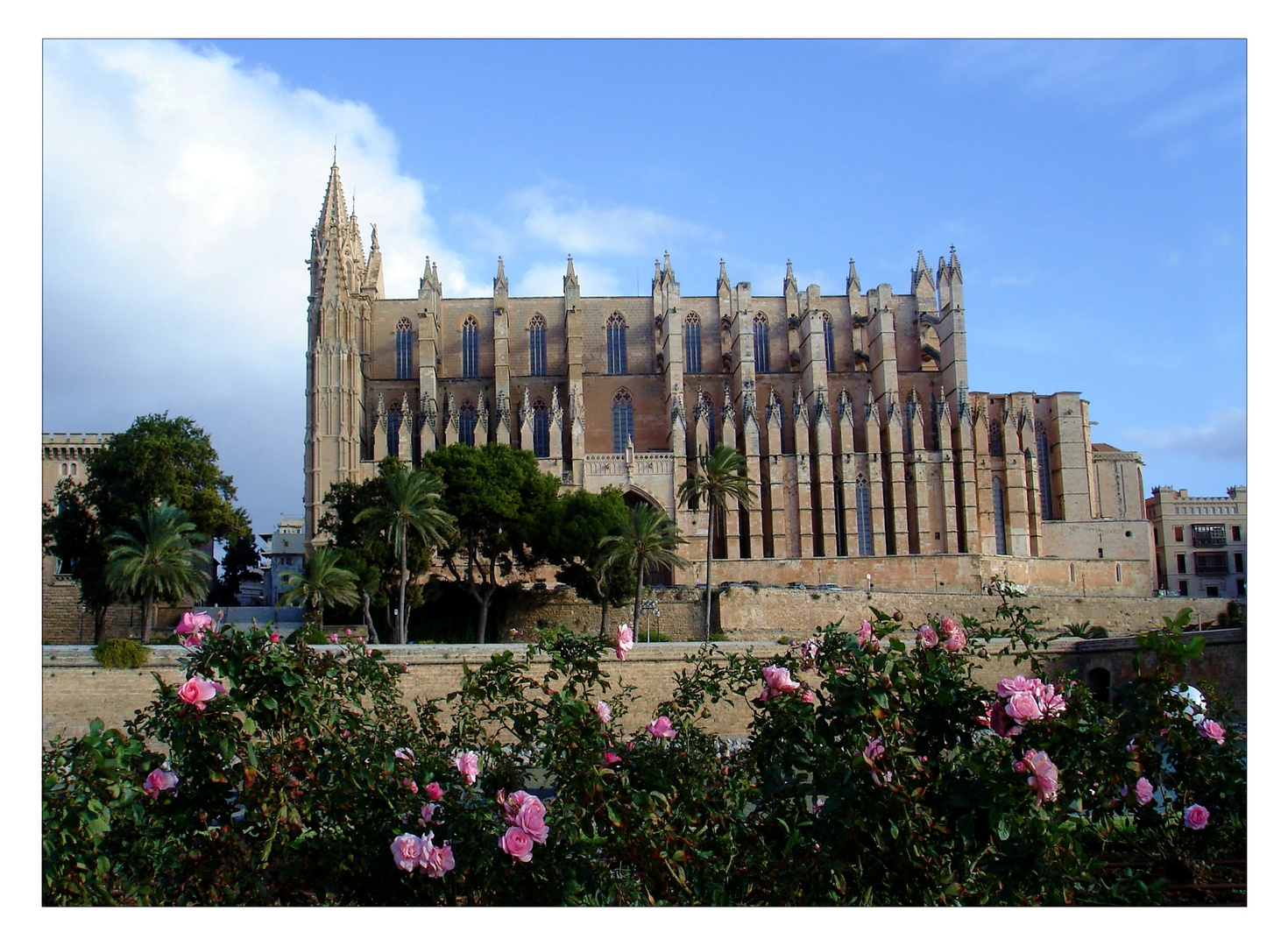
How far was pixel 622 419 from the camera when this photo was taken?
5444 centimetres

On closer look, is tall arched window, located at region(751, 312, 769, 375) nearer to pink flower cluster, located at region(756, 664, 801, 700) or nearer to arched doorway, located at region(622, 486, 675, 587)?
arched doorway, located at region(622, 486, 675, 587)

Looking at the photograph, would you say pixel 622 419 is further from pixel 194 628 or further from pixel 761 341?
pixel 194 628

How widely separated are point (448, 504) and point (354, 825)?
101ft

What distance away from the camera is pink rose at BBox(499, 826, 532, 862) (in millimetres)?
6289

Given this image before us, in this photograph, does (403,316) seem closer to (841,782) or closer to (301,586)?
(301,586)

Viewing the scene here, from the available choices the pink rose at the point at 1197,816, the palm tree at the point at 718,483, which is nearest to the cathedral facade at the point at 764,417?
the palm tree at the point at 718,483

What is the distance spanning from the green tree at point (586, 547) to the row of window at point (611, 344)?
16.8 metres

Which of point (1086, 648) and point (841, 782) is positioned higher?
point (841, 782)

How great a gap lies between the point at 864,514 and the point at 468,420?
63.7 feet

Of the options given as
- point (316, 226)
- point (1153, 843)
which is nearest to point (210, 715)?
point (1153, 843)

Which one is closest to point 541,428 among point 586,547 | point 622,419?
point 622,419

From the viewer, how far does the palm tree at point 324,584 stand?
3147cm

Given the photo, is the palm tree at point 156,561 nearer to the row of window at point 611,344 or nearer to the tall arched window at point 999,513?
the row of window at point 611,344

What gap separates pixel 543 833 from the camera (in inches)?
250
